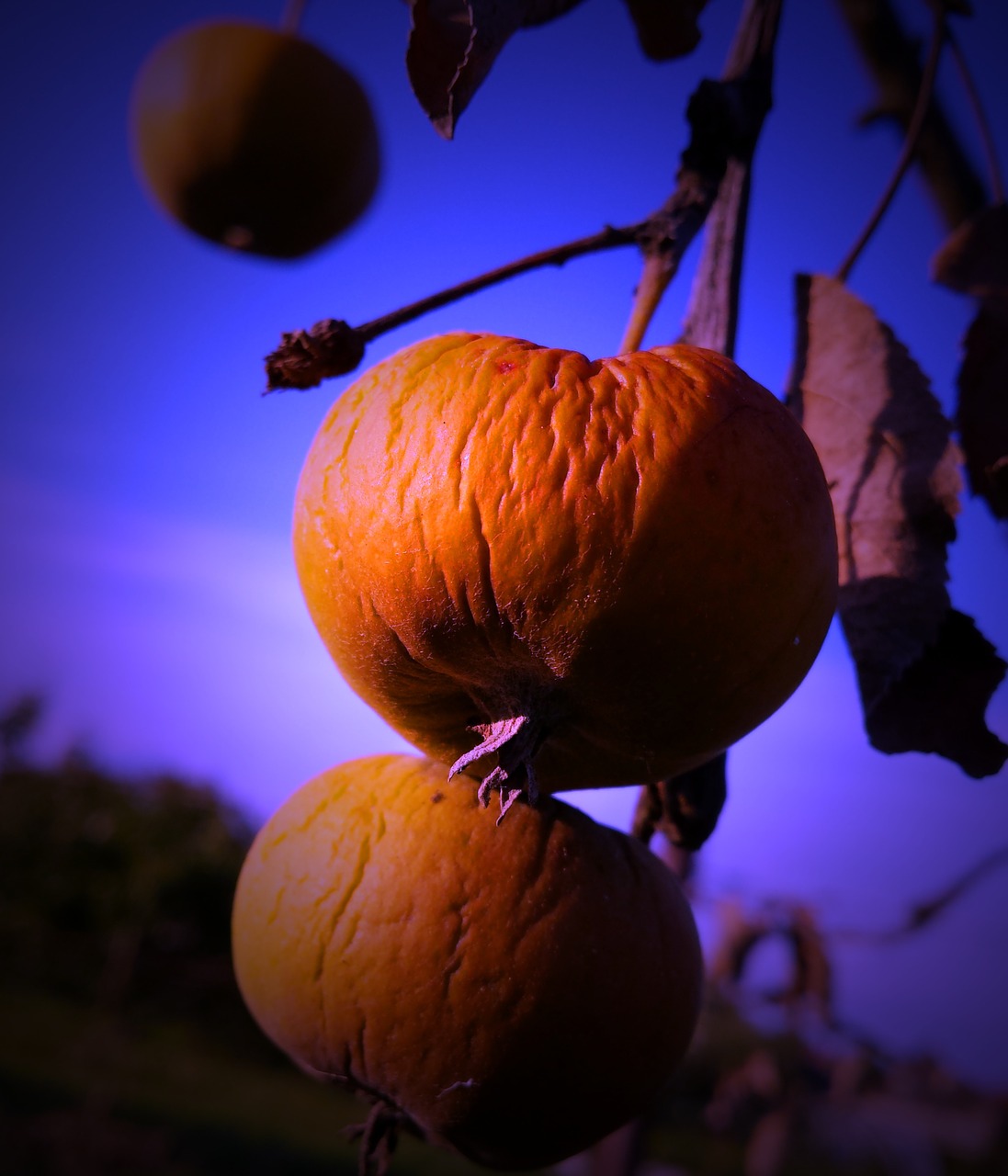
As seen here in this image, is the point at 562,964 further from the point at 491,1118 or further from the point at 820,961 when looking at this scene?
the point at 820,961

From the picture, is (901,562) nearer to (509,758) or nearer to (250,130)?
(509,758)

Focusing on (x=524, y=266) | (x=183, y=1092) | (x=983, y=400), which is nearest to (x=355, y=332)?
(x=524, y=266)

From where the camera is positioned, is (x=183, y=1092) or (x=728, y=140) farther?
(x=183, y=1092)

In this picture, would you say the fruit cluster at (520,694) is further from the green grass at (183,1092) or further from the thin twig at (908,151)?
the green grass at (183,1092)

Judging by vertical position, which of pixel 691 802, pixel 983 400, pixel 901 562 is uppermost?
pixel 983 400

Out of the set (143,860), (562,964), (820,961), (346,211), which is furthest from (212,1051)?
(562,964)

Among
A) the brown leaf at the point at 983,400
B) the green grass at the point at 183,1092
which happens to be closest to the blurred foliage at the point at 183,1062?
the green grass at the point at 183,1092

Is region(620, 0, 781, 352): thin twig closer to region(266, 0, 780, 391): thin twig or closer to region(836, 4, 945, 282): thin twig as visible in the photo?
region(266, 0, 780, 391): thin twig
